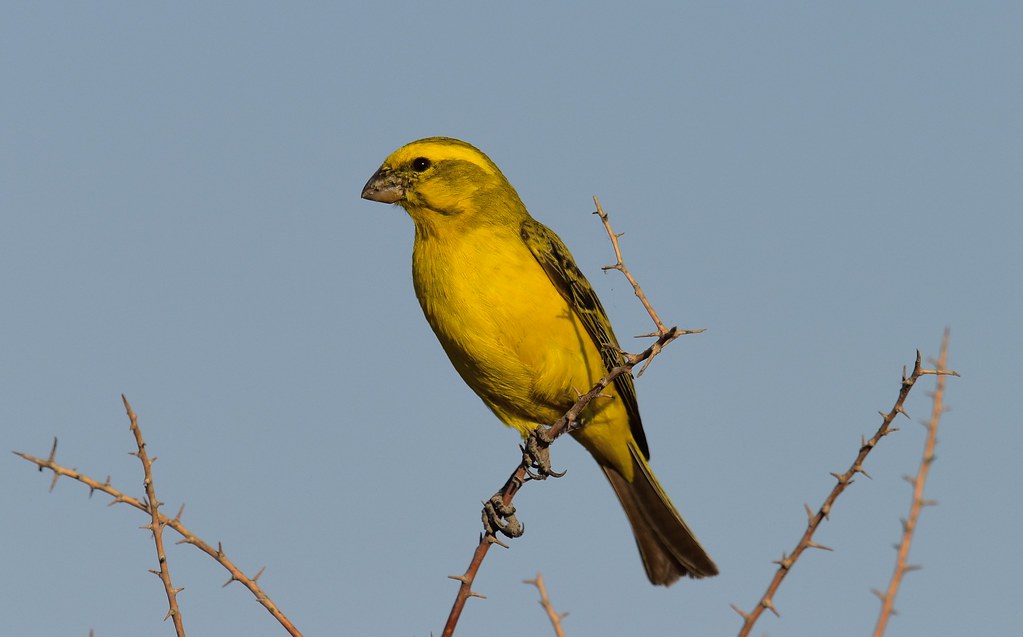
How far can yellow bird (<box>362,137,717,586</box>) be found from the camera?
21.4 feet

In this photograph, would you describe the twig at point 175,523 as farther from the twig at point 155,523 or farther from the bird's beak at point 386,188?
the bird's beak at point 386,188

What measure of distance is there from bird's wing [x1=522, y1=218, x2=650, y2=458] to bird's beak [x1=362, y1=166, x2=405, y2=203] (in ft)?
2.92

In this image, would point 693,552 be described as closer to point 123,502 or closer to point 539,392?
point 539,392

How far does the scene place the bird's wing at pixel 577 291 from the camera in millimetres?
6887

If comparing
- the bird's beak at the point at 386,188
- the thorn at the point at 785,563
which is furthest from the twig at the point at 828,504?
the bird's beak at the point at 386,188

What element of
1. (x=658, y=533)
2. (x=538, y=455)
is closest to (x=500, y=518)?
(x=538, y=455)

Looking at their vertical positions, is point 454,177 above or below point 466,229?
above

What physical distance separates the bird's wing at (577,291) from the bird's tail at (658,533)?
0.53m

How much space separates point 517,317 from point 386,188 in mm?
1577

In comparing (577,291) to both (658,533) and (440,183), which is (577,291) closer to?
(440,183)

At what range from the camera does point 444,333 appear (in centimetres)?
671

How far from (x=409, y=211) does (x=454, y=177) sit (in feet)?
1.24

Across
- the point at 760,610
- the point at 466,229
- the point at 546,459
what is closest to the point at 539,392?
the point at 546,459

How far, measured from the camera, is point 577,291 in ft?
22.8
